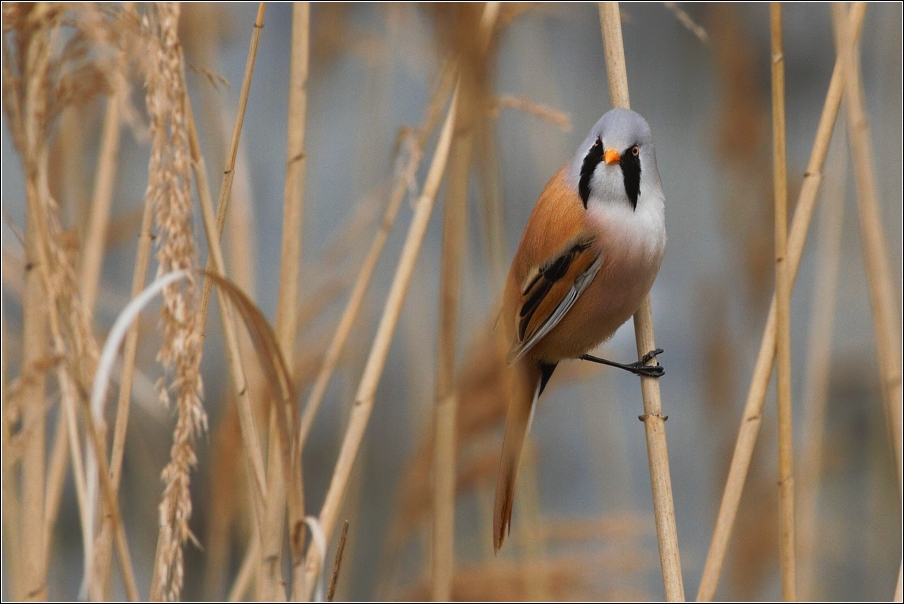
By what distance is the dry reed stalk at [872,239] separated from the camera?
119 cm

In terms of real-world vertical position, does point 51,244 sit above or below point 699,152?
below

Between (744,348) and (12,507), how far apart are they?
186 centimetres

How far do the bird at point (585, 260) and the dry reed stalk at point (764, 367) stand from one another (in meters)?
0.21

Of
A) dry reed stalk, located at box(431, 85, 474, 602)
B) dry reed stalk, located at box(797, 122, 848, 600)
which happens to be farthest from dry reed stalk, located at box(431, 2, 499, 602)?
dry reed stalk, located at box(797, 122, 848, 600)

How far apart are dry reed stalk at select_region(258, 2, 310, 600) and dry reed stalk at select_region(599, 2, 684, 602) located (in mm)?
482

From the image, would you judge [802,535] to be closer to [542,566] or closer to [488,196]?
[542,566]

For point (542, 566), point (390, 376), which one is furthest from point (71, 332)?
point (390, 376)

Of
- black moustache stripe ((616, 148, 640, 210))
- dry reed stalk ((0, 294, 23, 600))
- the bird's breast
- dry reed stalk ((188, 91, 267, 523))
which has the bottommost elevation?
dry reed stalk ((0, 294, 23, 600))

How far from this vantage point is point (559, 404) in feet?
10.2

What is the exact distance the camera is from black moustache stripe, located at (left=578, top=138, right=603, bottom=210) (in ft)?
5.30

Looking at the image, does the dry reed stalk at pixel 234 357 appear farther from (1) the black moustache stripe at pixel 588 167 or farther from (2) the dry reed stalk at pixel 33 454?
(1) the black moustache stripe at pixel 588 167

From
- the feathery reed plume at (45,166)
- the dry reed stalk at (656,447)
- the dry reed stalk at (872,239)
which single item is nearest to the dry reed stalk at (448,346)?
the dry reed stalk at (656,447)

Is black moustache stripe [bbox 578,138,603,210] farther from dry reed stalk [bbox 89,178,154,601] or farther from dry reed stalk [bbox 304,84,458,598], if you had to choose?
dry reed stalk [bbox 89,178,154,601]

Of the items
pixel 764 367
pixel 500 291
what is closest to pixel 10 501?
pixel 500 291
